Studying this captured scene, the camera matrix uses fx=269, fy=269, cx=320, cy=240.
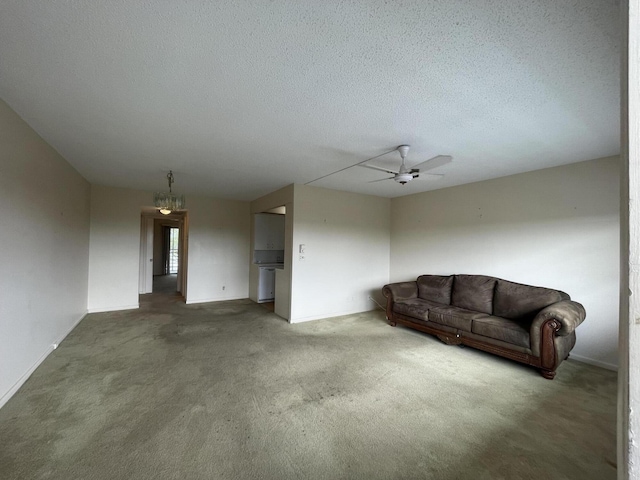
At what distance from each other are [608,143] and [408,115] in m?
2.22

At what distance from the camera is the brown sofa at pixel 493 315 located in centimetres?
284

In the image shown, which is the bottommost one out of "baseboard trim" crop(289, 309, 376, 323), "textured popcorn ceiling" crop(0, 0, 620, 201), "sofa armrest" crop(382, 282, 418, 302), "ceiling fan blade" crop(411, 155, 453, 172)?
"baseboard trim" crop(289, 309, 376, 323)

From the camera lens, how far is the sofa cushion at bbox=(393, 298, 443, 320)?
4032 mm

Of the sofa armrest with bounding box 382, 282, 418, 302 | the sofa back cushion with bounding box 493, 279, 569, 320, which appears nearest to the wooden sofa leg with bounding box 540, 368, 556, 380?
the sofa back cushion with bounding box 493, 279, 569, 320

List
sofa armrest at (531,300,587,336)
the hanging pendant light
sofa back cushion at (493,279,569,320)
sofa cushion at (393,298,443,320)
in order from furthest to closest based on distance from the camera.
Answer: sofa cushion at (393,298,443,320) → the hanging pendant light → sofa back cushion at (493,279,569,320) → sofa armrest at (531,300,587,336)

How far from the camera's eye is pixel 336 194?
5.17 metres

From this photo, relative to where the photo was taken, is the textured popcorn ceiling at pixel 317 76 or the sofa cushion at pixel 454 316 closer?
the textured popcorn ceiling at pixel 317 76

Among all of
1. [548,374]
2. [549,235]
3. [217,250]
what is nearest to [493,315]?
[548,374]

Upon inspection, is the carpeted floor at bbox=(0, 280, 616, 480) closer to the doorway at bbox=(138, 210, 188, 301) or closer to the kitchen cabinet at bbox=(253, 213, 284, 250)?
the kitchen cabinet at bbox=(253, 213, 284, 250)

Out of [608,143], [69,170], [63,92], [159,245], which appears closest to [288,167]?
[63,92]

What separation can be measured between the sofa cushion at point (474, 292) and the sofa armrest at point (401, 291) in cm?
66

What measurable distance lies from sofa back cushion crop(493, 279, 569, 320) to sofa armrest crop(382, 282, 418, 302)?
1259 millimetres

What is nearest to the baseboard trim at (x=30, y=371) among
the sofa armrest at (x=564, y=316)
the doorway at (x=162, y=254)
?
the doorway at (x=162, y=254)

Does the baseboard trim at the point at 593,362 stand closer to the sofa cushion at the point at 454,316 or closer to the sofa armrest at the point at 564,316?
the sofa armrest at the point at 564,316
